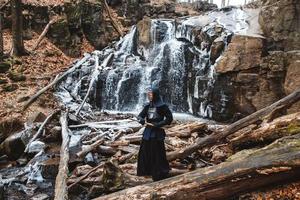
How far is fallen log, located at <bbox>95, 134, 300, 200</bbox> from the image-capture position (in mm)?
5758

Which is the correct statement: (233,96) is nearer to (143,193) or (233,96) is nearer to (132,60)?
(132,60)

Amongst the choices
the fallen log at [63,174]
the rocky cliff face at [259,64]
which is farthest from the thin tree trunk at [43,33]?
the rocky cliff face at [259,64]

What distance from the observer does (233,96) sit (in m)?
16.8

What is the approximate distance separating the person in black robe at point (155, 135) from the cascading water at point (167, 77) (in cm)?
1005

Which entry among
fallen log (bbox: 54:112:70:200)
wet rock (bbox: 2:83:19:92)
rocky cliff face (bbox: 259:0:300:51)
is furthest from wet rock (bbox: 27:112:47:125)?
rocky cliff face (bbox: 259:0:300:51)

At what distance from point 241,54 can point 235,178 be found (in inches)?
453

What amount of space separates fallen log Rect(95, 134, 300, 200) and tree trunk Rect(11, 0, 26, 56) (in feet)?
47.0

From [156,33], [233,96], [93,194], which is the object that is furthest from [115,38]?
[93,194]

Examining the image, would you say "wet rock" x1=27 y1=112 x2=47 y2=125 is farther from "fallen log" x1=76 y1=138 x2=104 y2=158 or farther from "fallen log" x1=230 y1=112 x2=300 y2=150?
"fallen log" x1=230 y1=112 x2=300 y2=150

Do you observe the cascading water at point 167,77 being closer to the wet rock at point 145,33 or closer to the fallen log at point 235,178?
the wet rock at point 145,33

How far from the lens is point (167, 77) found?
19594 mm

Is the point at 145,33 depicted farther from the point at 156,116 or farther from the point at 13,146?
the point at 156,116

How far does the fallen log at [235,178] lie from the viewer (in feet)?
18.9

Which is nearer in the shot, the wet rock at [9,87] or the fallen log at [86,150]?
the fallen log at [86,150]
